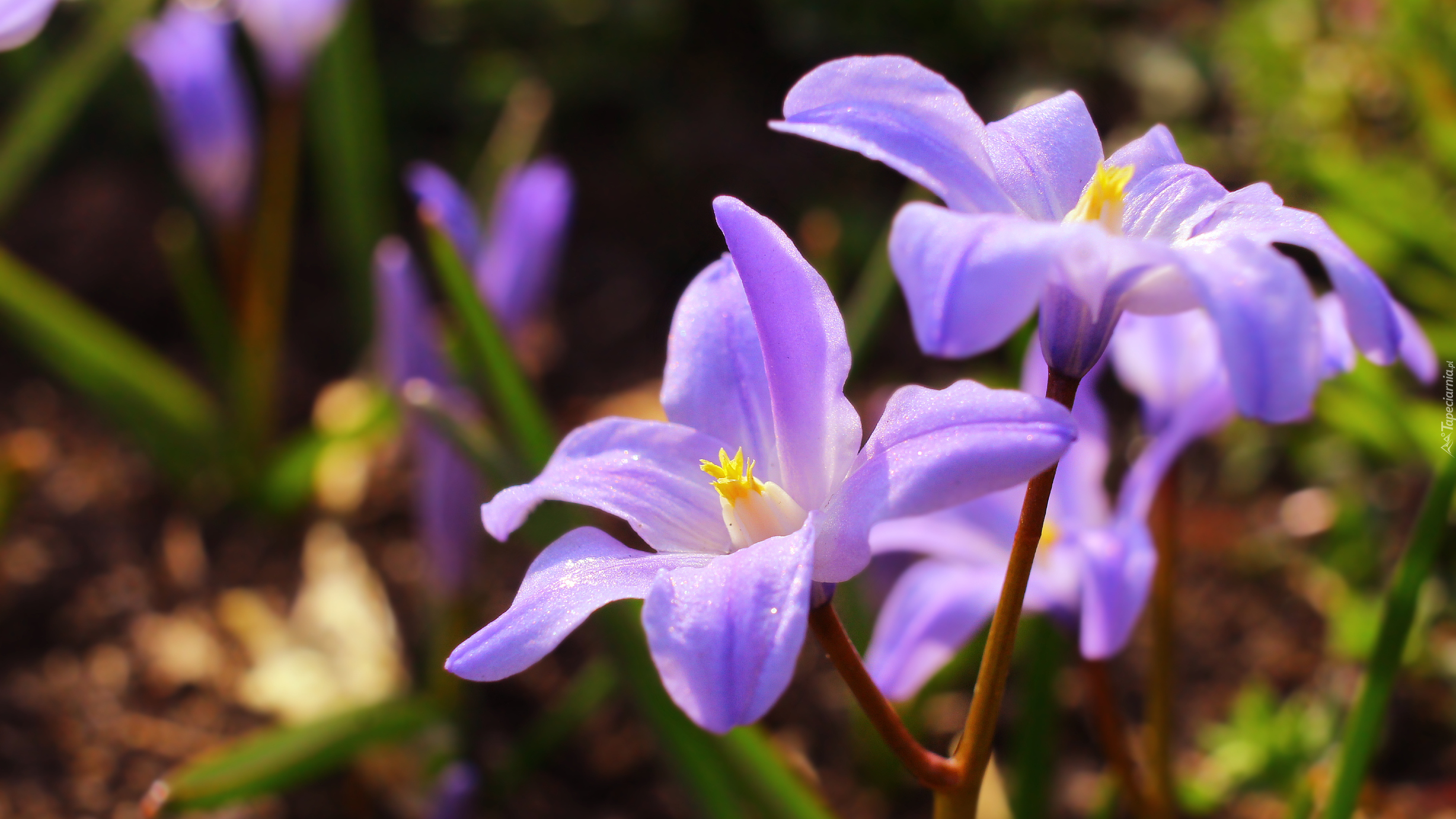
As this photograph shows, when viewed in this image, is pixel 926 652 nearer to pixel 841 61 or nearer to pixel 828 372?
pixel 828 372

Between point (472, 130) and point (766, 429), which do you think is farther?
point (472, 130)

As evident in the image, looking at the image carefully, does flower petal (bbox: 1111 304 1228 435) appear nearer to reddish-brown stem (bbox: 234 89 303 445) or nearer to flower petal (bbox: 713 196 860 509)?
flower petal (bbox: 713 196 860 509)

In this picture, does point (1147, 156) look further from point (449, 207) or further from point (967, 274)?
point (449, 207)

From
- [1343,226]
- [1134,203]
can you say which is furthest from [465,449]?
[1343,226]

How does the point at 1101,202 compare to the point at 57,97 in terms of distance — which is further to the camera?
the point at 57,97

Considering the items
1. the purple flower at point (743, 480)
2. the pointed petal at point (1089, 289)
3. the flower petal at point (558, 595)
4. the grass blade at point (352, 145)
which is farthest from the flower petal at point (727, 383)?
the grass blade at point (352, 145)

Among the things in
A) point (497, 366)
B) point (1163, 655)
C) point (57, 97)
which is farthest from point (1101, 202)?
point (57, 97)
